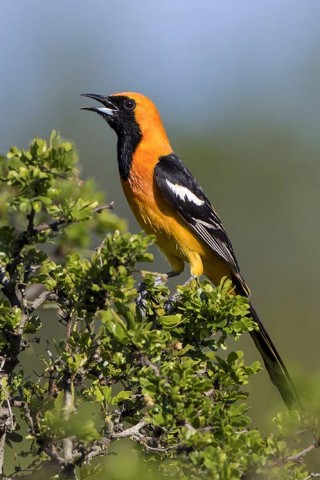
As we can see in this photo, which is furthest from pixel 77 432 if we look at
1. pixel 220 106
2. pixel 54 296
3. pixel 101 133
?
pixel 220 106

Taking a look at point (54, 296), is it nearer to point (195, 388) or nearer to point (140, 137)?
point (195, 388)

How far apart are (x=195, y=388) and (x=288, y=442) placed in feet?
1.12

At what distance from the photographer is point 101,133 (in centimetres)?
1498

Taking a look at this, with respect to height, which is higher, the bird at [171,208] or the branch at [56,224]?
the branch at [56,224]

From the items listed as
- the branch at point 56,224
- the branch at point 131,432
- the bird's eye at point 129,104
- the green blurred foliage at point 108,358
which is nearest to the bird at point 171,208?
the bird's eye at point 129,104

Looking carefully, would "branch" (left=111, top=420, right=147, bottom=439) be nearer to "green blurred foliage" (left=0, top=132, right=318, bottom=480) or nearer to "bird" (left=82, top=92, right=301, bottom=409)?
"green blurred foliage" (left=0, top=132, right=318, bottom=480)

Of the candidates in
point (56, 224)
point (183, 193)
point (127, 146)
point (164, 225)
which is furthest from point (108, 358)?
point (127, 146)

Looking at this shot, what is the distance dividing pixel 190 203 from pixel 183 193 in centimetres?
7

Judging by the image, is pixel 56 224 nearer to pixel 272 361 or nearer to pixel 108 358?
pixel 108 358

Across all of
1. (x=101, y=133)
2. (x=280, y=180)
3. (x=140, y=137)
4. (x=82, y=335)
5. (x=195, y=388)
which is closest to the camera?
(x=195, y=388)

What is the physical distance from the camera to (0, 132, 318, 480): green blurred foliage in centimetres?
230

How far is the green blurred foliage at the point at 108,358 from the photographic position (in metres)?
2.30

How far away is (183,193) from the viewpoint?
4.60 metres

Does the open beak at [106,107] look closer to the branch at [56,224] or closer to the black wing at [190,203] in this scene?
the black wing at [190,203]
